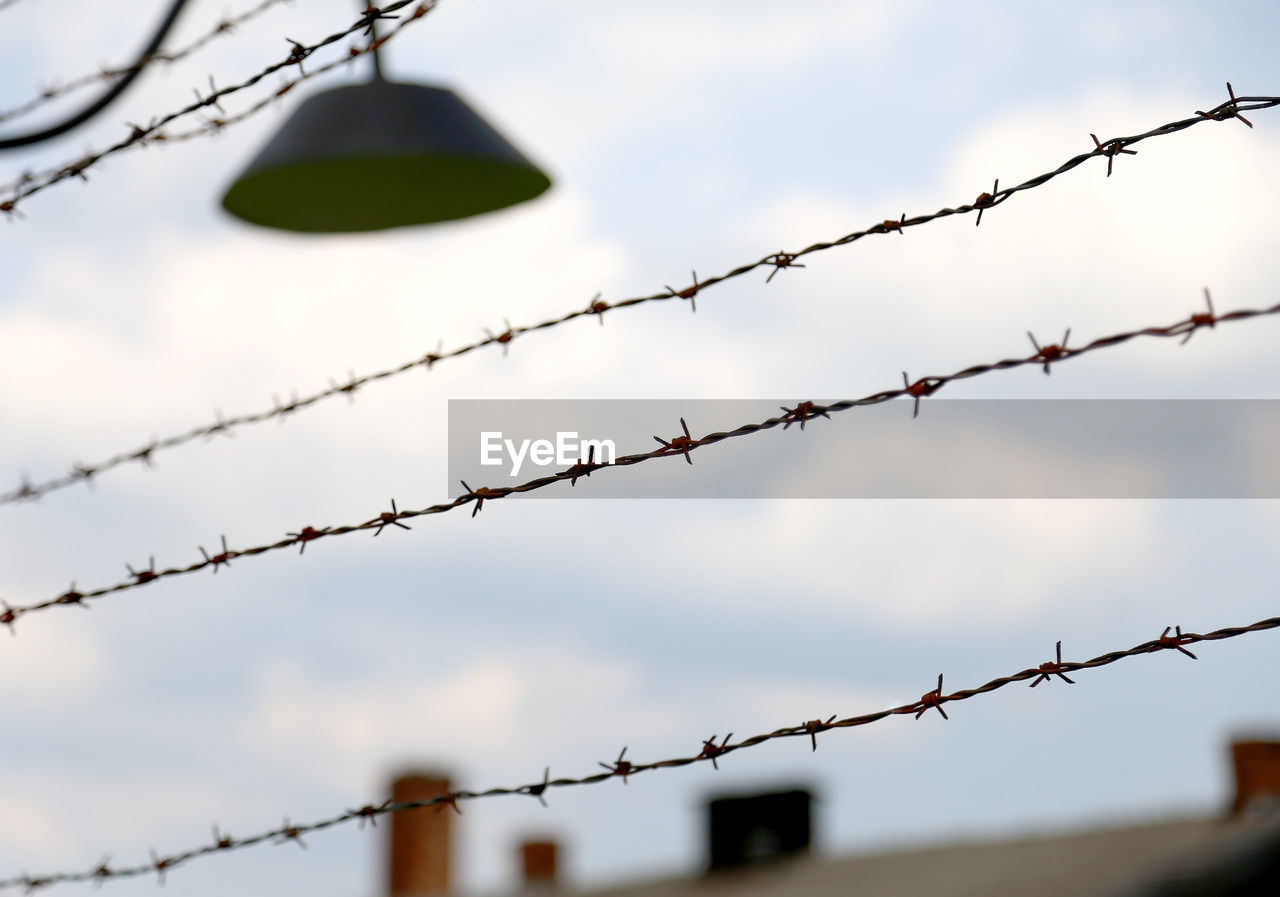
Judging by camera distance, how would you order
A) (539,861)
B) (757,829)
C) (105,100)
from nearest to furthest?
(105,100), (757,829), (539,861)

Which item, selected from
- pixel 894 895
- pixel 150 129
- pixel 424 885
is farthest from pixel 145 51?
pixel 424 885

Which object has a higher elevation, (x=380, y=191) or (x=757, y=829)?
(x=380, y=191)

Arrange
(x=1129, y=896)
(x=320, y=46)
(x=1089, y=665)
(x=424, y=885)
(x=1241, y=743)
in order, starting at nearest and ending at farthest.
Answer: (x=1129, y=896) → (x=1089, y=665) → (x=320, y=46) → (x=1241, y=743) → (x=424, y=885)

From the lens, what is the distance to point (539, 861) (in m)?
17.0

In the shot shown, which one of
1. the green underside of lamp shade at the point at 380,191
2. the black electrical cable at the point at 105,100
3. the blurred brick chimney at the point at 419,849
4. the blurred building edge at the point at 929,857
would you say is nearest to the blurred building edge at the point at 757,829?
the blurred building edge at the point at 929,857

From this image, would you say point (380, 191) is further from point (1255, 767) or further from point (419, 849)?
point (419, 849)

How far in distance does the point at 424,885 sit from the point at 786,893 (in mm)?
4738

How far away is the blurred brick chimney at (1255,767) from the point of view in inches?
556

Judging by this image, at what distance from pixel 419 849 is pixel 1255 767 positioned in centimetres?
785

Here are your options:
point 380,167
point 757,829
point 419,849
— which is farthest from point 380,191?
point 419,849

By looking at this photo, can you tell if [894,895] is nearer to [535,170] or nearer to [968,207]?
[535,170]

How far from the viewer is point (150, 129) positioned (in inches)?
152

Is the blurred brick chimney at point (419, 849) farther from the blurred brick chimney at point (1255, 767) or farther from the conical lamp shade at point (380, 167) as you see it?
the conical lamp shade at point (380, 167)

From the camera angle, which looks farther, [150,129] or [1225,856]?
[150,129]
